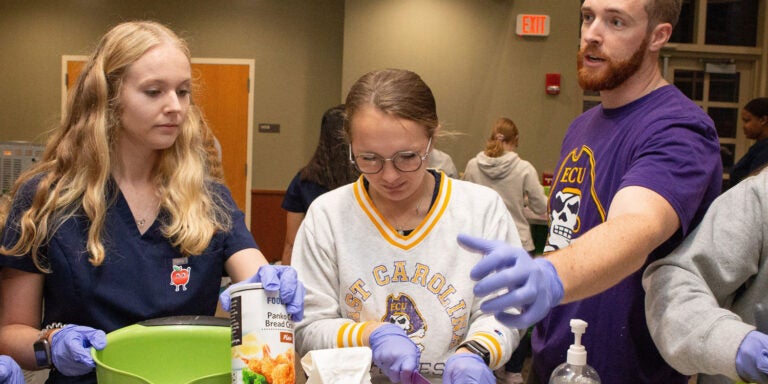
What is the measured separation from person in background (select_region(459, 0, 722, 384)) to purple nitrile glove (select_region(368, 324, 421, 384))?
0.62 feet

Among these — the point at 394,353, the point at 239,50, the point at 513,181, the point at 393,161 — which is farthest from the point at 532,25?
the point at 394,353

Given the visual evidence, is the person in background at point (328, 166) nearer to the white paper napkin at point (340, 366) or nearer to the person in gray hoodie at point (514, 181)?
the person in gray hoodie at point (514, 181)

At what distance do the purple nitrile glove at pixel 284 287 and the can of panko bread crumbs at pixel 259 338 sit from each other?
0.02 meters

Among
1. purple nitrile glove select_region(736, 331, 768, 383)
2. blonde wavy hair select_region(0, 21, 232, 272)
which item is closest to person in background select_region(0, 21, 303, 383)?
blonde wavy hair select_region(0, 21, 232, 272)

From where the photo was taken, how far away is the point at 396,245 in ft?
5.30

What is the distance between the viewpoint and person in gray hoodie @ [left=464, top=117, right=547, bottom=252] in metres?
4.93

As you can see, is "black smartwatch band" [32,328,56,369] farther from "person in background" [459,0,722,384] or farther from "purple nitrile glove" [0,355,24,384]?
"person in background" [459,0,722,384]

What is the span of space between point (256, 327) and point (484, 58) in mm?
6151

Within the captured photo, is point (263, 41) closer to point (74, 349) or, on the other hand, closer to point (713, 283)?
point (74, 349)

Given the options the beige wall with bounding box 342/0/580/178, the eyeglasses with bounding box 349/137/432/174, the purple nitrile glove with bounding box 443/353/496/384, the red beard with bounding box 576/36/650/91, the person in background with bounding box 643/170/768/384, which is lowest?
the purple nitrile glove with bounding box 443/353/496/384

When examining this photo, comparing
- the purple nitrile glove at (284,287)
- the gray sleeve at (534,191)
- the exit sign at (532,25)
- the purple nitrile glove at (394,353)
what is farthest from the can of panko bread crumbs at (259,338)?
the exit sign at (532,25)

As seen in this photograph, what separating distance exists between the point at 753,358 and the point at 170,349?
3.37 ft

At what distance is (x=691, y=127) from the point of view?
1505 mm

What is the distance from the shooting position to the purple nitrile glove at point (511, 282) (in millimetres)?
1021
